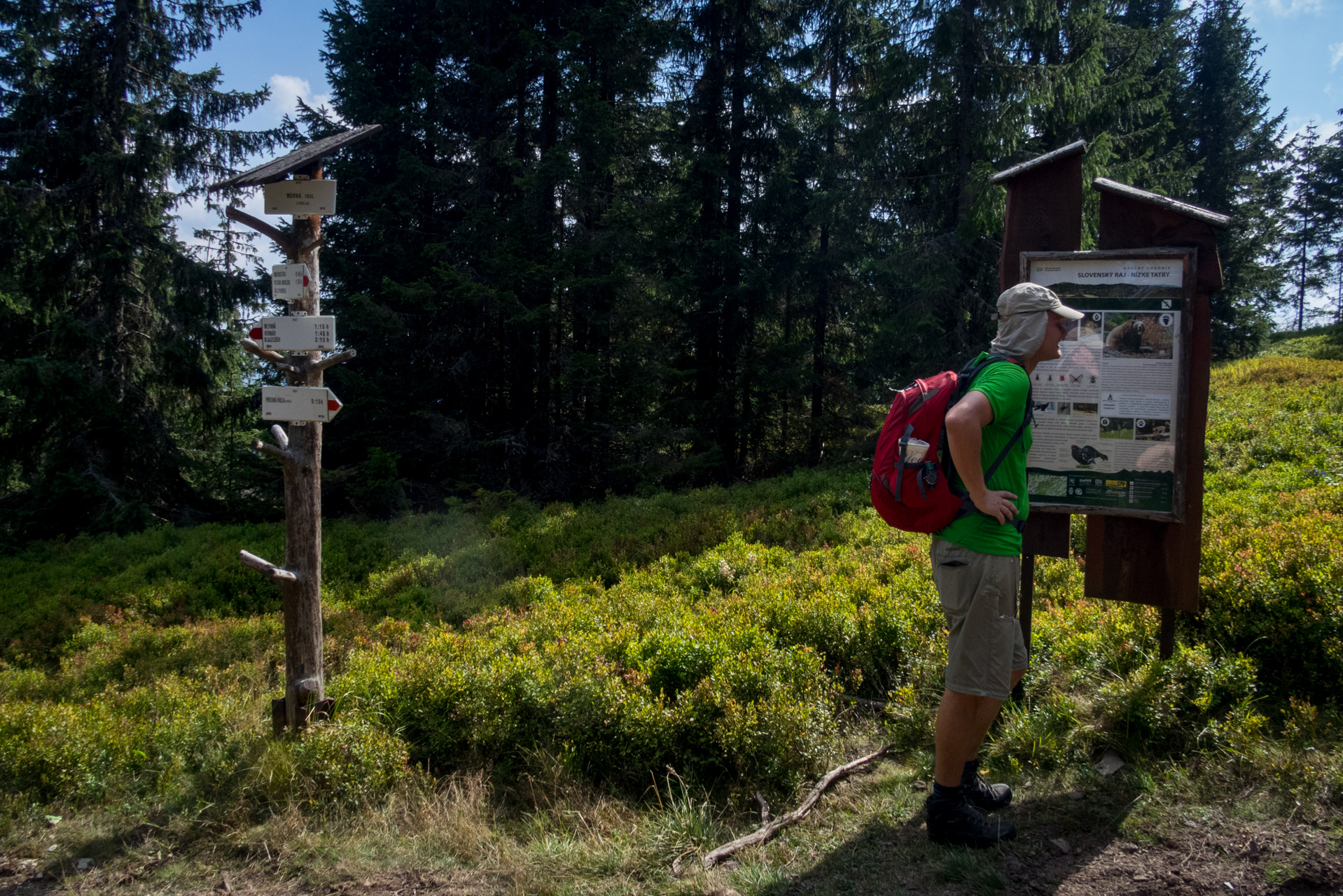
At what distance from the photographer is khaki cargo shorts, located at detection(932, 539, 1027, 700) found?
2.96m

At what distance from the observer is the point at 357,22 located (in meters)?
18.8

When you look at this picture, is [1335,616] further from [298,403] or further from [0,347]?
[0,347]

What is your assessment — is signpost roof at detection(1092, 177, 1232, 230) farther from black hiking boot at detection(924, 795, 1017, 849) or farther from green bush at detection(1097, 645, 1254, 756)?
black hiking boot at detection(924, 795, 1017, 849)

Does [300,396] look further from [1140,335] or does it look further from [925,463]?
[1140,335]

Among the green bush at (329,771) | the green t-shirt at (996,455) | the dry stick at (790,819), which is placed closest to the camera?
the green t-shirt at (996,455)

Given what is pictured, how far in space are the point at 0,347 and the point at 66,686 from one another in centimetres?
1212

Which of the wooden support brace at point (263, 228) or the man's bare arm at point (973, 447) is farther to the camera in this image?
the wooden support brace at point (263, 228)

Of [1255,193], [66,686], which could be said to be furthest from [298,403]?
[1255,193]

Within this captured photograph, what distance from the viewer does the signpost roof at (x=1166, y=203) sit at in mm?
3580

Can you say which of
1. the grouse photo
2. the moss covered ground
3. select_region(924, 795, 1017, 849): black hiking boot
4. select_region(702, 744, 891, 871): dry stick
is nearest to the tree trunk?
the moss covered ground

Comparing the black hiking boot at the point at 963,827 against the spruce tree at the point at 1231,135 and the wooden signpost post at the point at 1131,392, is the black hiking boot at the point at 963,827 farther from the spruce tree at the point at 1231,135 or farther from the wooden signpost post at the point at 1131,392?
the spruce tree at the point at 1231,135

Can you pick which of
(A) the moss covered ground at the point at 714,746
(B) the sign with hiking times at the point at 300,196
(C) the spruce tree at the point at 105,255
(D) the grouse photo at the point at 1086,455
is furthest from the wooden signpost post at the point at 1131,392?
(C) the spruce tree at the point at 105,255

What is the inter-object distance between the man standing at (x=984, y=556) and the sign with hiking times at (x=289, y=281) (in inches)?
164

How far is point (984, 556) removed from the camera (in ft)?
9.68
